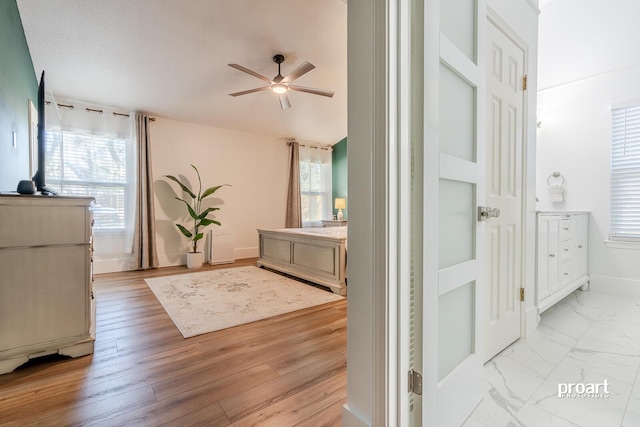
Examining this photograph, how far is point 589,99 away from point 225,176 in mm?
5393

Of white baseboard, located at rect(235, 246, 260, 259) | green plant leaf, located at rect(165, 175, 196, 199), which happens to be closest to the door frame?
green plant leaf, located at rect(165, 175, 196, 199)

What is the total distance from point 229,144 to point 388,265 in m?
5.05

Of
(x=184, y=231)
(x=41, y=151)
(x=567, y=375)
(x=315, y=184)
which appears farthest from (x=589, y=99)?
(x=184, y=231)

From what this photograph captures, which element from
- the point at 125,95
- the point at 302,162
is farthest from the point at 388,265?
the point at 302,162

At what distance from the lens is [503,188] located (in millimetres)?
1767

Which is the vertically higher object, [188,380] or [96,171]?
[96,171]

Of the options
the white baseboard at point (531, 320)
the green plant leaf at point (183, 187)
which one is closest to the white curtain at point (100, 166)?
the green plant leaf at point (183, 187)

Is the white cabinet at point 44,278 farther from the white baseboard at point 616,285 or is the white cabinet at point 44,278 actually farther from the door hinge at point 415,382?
the white baseboard at point 616,285


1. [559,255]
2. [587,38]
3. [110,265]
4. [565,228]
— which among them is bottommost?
[110,265]

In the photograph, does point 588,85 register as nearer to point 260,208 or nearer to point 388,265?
point 388,265

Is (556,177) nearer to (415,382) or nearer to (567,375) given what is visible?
(567,375)

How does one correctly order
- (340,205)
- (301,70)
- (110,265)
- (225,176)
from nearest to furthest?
(301,70), (110,265), (225,176), (340,205)

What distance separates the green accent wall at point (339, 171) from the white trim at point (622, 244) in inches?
171

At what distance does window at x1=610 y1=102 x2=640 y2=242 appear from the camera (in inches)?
117
